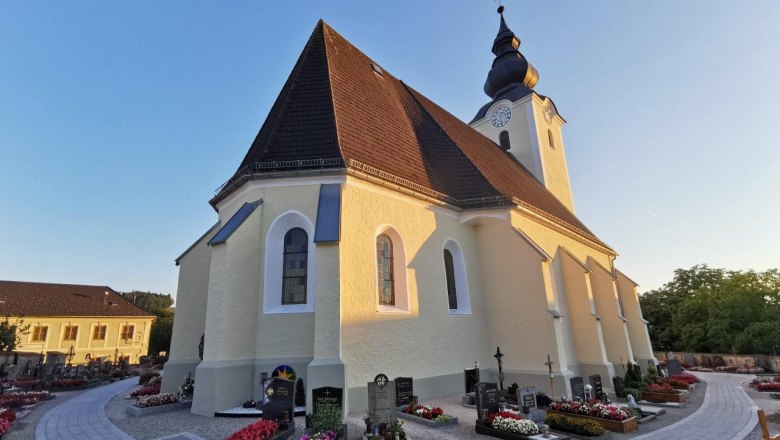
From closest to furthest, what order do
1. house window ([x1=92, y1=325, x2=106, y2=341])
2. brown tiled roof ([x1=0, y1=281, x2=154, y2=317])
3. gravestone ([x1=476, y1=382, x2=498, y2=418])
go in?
gravestone ([x1=476, y1=382, x2=498, y2=418]), brown tiled roof ([x1=0, y1=281, x2=154, y2=317]), house window ([x1=92, y1=325, x2=106, y2=341])

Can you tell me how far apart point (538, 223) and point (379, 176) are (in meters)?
7.20

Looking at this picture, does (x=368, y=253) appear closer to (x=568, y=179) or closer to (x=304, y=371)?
(x=304, y=371)

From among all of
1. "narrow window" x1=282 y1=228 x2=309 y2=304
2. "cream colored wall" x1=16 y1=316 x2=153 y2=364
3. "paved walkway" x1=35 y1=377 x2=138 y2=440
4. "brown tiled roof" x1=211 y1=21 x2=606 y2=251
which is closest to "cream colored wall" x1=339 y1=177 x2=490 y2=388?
"brown tiled roof" x1=211 y1=21 x2=606 y2=251

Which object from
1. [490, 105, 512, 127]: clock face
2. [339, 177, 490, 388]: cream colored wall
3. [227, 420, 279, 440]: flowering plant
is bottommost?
[227, 420, 279, 440]: flowering plant

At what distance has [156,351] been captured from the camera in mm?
37938

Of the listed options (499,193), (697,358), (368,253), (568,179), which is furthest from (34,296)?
(697,358)

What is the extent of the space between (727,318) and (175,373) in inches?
1154

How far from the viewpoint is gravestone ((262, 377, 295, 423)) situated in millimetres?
7039

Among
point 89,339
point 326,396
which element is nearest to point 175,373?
point 326,396

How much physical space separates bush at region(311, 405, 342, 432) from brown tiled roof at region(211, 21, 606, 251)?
5718mm

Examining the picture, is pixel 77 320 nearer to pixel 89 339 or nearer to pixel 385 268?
pixel 89 339

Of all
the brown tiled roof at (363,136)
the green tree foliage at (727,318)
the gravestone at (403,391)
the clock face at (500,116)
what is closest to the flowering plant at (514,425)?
the gravestone at (403,391)

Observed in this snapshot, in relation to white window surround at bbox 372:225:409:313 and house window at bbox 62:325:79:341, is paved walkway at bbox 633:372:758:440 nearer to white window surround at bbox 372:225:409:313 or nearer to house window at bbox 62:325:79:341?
white window surround at bbox 372:225:409:313

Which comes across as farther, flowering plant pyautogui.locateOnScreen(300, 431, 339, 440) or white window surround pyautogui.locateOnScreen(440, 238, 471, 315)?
white window surround pyautogui.locateOnScreen(440, 238, 471, 315)
